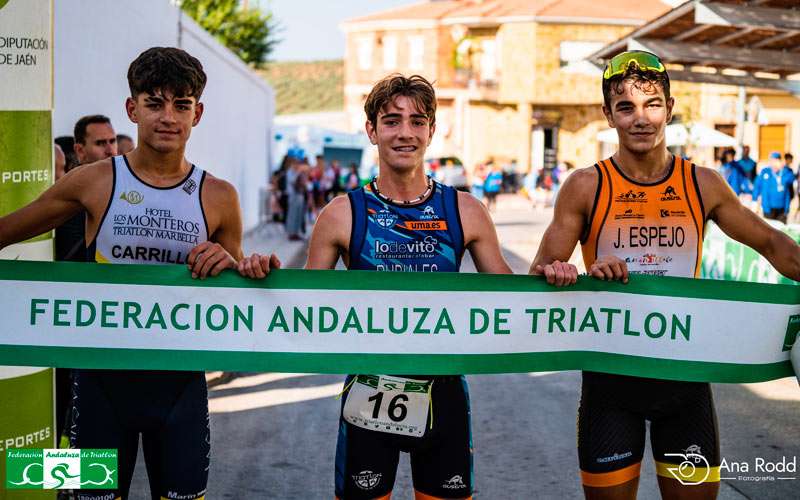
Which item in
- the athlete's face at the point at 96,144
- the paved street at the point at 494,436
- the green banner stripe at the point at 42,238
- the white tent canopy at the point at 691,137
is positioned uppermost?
the white tent canopy at the point at 691,137

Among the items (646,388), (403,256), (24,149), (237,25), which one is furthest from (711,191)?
(237,25)

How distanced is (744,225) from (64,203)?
2612 mm

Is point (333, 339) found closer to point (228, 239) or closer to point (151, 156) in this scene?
point (228, 239)

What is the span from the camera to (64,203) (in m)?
3.96

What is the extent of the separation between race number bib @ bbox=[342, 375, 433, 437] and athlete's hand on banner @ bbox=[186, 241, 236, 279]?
2.19 feet

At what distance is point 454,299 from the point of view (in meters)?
4.12

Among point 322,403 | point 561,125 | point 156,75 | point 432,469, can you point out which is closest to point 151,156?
point 156,75

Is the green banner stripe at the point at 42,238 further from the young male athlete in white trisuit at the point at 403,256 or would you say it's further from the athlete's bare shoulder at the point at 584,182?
the athlete's bare shoulder at the point at 584,182

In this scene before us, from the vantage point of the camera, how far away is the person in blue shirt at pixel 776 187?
23.0m

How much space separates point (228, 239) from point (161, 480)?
922 mm

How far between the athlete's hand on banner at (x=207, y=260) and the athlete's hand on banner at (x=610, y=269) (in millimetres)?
1380

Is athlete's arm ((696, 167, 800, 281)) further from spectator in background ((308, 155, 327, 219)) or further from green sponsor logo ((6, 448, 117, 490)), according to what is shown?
spectator in background ((308, 155, 327, 219))

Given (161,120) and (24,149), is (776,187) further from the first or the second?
(161,120)

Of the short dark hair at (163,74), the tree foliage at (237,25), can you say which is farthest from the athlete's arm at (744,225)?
the tree foliage at (237,25)
